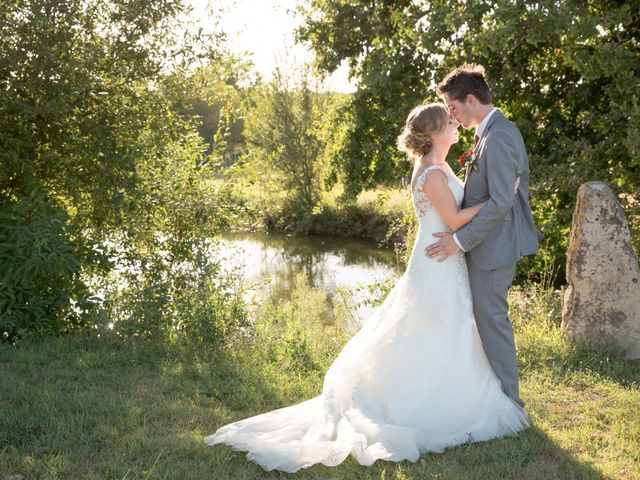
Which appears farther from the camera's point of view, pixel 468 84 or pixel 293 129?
pixel 293 129

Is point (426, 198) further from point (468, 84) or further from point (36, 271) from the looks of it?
point (36, 271)

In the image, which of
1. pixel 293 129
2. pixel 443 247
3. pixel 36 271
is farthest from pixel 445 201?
pixel 293 129

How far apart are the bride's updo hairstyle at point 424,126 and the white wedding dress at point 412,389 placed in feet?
0.58

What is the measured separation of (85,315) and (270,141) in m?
18.5

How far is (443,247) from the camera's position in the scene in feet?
14.3

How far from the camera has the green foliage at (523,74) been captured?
322 inches

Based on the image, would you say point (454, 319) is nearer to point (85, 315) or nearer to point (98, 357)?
point (98, 357)

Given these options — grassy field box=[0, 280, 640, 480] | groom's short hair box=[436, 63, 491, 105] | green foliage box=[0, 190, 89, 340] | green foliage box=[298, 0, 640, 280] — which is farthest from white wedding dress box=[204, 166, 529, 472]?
green foliage box=[298, 0, 640, 280]

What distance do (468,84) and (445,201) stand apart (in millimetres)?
793

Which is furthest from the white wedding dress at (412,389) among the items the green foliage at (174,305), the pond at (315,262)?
the pond at (315,262)

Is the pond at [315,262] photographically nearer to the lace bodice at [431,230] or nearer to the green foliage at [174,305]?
the green foliage at [174,305]

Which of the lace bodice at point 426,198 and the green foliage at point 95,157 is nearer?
the lace bodice at point 426,198

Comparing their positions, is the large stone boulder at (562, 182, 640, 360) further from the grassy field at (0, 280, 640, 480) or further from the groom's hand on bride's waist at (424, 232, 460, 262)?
the groom's hand on bride's waist at (424, 232, 460, 262)

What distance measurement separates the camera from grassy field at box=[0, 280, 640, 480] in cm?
368
